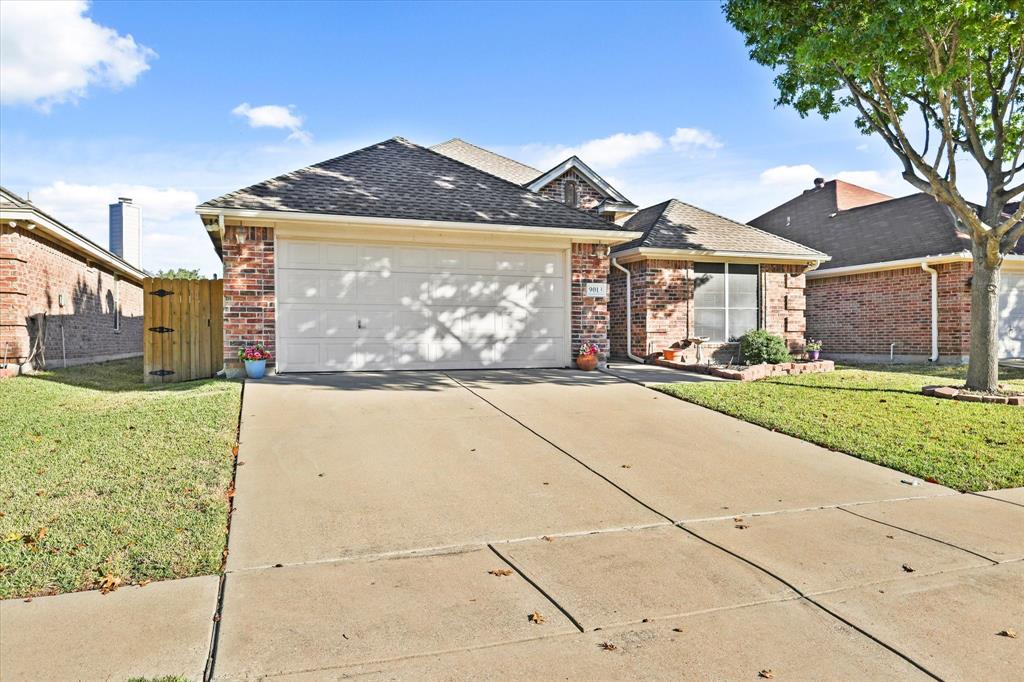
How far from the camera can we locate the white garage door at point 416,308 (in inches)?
421

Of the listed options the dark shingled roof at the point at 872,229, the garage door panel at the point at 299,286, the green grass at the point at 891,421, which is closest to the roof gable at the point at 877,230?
the dark shingled roof at the point at 872,229

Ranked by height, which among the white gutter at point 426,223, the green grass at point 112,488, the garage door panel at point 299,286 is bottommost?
the green grass at point 112,488

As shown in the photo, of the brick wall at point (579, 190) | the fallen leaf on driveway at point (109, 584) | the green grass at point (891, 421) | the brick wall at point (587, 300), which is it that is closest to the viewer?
the fallen leaf on driveway at point (109, 584)

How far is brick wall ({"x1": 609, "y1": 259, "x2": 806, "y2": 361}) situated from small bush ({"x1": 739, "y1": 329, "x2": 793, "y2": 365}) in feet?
6.12

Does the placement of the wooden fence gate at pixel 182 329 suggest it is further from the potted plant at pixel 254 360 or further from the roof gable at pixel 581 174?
the roof gable at pixel 581 174

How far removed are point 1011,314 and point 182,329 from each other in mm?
19396

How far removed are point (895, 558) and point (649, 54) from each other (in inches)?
436

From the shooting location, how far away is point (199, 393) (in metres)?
8.53

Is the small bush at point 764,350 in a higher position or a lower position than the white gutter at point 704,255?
lower

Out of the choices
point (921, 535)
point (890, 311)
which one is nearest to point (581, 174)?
point (890, 311)

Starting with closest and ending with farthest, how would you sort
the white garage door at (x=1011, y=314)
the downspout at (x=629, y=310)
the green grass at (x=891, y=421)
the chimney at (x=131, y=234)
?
1. the green grass at (x=891, y=421)
2. the downspout at (x=629, y=310)
3. the white garage door at (x=1011, y=314)
4. the chimney at (x=131, y=234)

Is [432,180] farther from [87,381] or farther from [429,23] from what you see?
[87,381]

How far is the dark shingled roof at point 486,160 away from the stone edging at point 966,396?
A: 40.9ft

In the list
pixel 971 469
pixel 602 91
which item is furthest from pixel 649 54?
pixel 971 469
